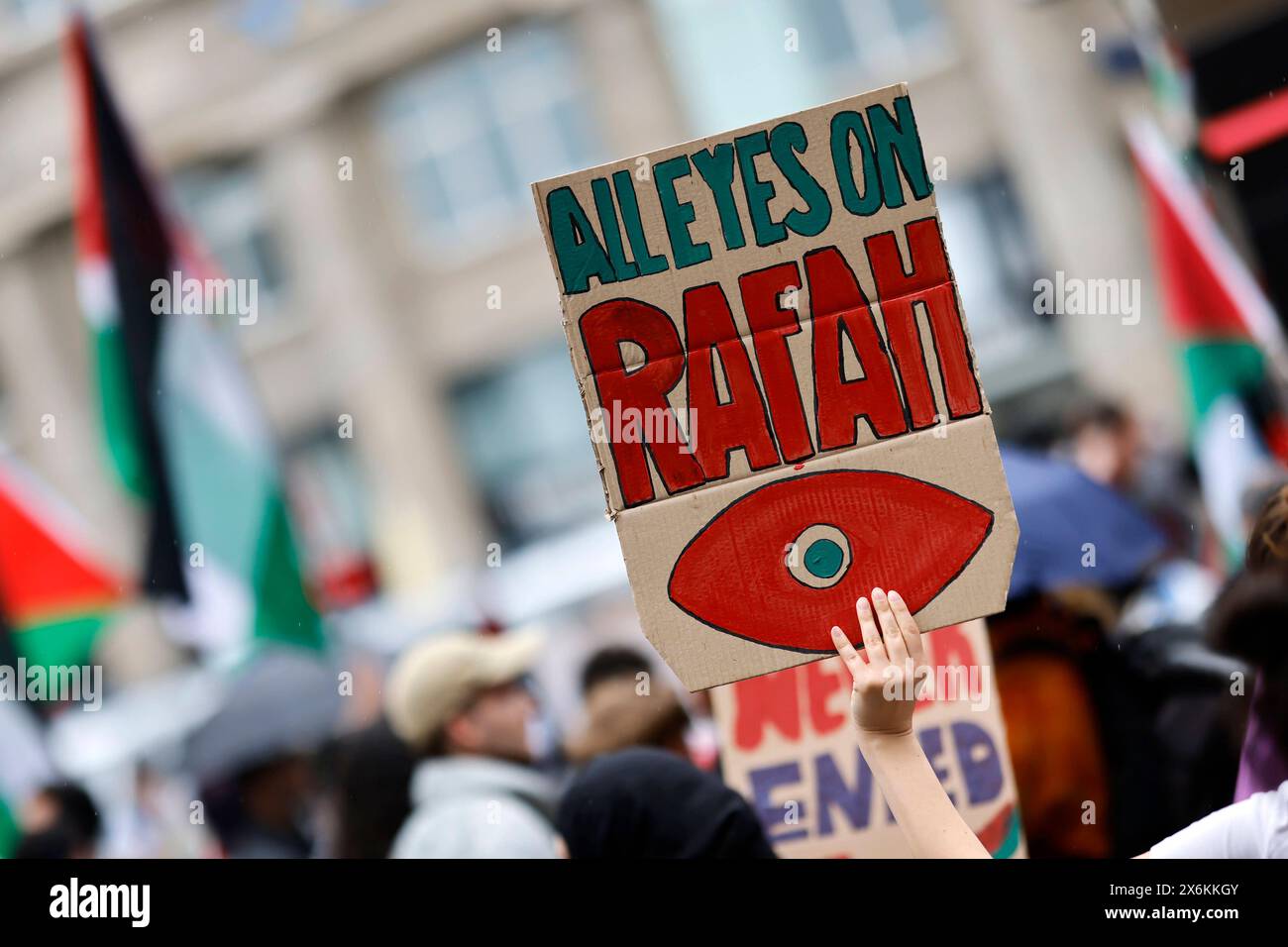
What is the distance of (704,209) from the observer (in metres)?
1.92

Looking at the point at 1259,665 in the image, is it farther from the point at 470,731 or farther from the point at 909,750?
the point at 470,731

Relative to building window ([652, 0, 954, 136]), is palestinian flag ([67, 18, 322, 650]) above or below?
below

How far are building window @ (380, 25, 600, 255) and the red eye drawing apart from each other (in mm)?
16747

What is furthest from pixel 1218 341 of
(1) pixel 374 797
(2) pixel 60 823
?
(2) pixel 60 823

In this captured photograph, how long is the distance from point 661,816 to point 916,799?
660 millimetres

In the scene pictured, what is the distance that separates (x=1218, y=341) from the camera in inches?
205

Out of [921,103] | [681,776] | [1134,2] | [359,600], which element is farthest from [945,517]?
[921,103]

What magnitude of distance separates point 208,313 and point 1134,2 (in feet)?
14.5

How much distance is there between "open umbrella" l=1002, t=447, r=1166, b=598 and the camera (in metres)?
3.58

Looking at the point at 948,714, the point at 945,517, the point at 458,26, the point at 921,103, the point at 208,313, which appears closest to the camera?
the point at 945,517

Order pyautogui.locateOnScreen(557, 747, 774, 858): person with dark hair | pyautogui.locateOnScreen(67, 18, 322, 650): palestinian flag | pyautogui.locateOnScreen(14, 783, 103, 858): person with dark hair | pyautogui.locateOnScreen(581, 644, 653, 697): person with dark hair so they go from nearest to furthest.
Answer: pyautogui.locateOnScreen(557, 747, 774, 858): person with dark hair < pyautogui.locateOnScreen(581, 644, 653, 697): person with dark hair < pyautogui.locateOnScreen(14, 783, 103, 858): person with dark hair < pyautogui.locateOnScreen(67, 18, 322, 650): palestinian flag

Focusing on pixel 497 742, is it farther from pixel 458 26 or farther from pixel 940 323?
pixel 458 26

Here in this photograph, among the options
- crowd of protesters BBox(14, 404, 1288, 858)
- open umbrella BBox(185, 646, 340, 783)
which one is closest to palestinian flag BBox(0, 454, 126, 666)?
open umbrella BBox(185, 646, 340, 783)

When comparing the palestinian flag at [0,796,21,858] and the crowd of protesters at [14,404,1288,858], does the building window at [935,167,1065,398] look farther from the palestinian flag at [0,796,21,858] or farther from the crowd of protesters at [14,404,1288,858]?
the palestinian flag at [0,796,21,858]
